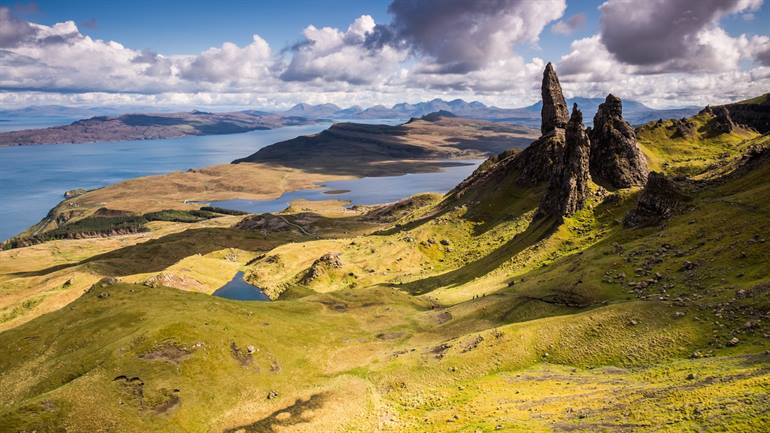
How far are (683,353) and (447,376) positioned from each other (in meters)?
28.5

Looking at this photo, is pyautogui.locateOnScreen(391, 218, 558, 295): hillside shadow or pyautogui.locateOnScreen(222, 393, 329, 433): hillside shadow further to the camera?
pyautogui.locateOnScreen(391, 218, 558, 295): hillside shadow

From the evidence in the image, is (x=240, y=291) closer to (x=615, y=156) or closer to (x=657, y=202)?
(x=615, y=156)

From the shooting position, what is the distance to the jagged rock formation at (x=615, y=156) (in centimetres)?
13212

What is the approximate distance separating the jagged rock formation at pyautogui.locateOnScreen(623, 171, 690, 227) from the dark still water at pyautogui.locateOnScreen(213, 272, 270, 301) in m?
110

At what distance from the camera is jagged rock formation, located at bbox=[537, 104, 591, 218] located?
12056cm

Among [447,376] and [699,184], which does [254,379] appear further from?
Answer: [699,184]

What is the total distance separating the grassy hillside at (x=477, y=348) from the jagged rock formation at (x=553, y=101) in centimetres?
6864

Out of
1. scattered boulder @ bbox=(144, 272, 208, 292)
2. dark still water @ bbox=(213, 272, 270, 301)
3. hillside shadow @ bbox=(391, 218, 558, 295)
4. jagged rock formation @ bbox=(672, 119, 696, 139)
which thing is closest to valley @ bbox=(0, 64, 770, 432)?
hillside shadow @ bbox=(391, 218, 558, 295)

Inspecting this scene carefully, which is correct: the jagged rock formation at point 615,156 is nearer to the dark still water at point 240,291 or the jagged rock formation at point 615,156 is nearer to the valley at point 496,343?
the valley at point 496,343

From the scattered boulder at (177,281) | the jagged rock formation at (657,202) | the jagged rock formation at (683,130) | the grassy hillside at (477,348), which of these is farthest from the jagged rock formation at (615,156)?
the scattered boulder at (177,281)

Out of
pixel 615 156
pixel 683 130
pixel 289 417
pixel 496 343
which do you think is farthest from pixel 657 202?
pixel 683 130

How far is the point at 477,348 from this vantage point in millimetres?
67562

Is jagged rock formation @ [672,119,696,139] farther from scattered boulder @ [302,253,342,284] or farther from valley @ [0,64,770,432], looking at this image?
scattered boulder @ [302,253,342,284]

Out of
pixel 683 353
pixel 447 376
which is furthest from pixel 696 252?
pixel 447 376
